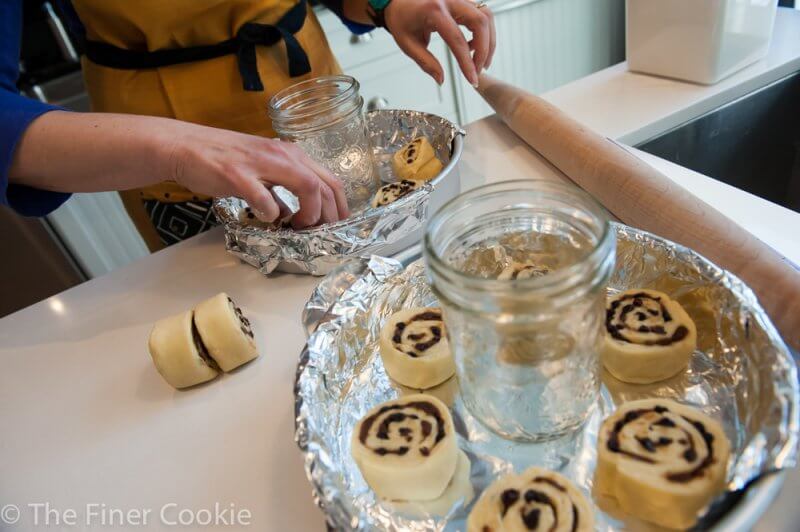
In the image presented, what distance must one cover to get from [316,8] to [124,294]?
127cm

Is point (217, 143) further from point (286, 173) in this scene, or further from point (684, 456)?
point (684, 456)

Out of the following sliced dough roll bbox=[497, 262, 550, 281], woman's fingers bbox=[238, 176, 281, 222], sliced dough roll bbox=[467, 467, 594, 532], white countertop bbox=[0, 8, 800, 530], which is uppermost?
woman's fingers bbox=[238, 176, 281, 222]

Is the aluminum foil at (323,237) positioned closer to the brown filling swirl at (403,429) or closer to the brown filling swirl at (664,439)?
the brown filling swirl at (403,429)

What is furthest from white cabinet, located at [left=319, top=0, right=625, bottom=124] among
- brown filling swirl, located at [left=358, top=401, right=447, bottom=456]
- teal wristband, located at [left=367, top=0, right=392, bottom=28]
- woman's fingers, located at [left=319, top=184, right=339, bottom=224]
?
brown filling swirl, located at [left=358, top=401, right=447, bottom=456]

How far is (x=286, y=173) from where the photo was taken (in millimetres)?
667

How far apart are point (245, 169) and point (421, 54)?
1.49ft

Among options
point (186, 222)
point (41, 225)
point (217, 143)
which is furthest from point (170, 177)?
point (41, 225)

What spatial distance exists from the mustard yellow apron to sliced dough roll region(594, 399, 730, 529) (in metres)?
0.81

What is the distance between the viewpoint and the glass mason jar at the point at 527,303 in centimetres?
40

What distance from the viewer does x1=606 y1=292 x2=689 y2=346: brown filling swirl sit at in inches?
19.3

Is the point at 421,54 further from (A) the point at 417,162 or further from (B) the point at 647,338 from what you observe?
(B) the point at 647,338

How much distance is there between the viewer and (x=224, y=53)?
0.92 meters

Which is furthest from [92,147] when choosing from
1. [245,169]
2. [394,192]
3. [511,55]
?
[511,55]

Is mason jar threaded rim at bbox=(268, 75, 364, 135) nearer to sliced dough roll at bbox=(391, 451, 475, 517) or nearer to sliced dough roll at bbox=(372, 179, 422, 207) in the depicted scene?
sliced dough roll at bbox=(372, 179, 422, 207)
